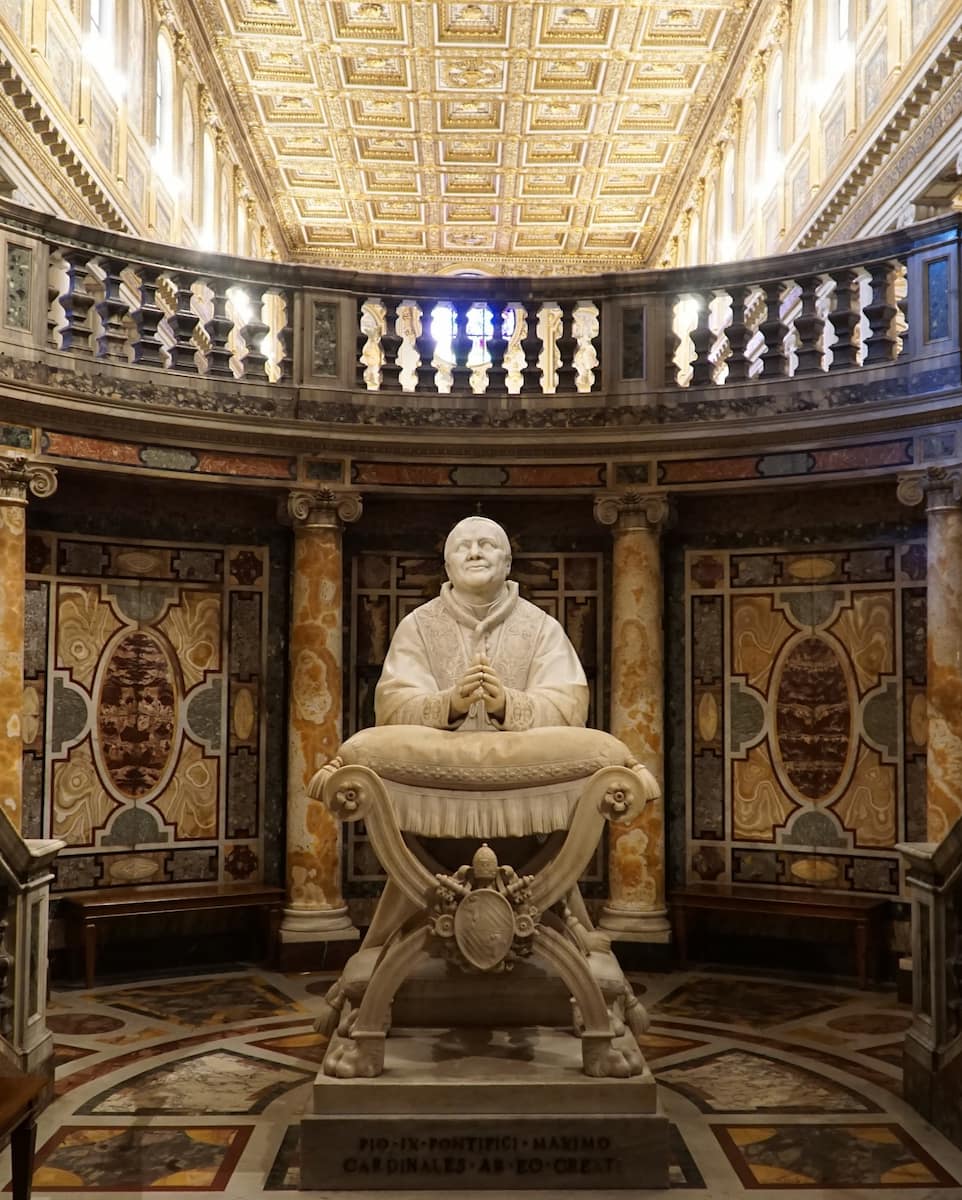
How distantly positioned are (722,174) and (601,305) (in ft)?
32.2

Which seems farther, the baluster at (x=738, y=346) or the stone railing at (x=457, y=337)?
the baluster at (x=738, y=346)

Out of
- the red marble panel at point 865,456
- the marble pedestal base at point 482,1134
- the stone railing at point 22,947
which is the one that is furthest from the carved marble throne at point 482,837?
the red marble panel at point 865,456

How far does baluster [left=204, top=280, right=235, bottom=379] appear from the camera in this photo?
8.13 m

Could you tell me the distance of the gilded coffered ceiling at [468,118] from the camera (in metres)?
14.6

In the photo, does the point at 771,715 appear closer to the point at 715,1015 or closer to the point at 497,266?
the point at 715,1015

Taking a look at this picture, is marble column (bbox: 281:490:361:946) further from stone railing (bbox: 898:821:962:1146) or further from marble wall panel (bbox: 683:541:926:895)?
stone railing (bbox: 898:821:962:1146)

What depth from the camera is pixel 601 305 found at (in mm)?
8570

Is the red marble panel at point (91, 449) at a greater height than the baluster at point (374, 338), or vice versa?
the baluster at point (374, 338)

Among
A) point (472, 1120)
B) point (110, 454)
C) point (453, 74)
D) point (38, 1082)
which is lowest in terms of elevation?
point (472, 1120)

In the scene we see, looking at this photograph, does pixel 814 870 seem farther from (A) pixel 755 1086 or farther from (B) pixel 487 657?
(B) pixel 487 657

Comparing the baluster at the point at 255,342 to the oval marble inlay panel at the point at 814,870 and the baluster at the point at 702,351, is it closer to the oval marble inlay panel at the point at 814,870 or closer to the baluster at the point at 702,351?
the baluster at the point at 702,351

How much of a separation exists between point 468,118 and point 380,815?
1419 centimetres

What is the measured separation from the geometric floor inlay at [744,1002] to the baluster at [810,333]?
401cm

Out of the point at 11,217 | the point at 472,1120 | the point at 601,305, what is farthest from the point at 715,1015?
the point at 11,217
